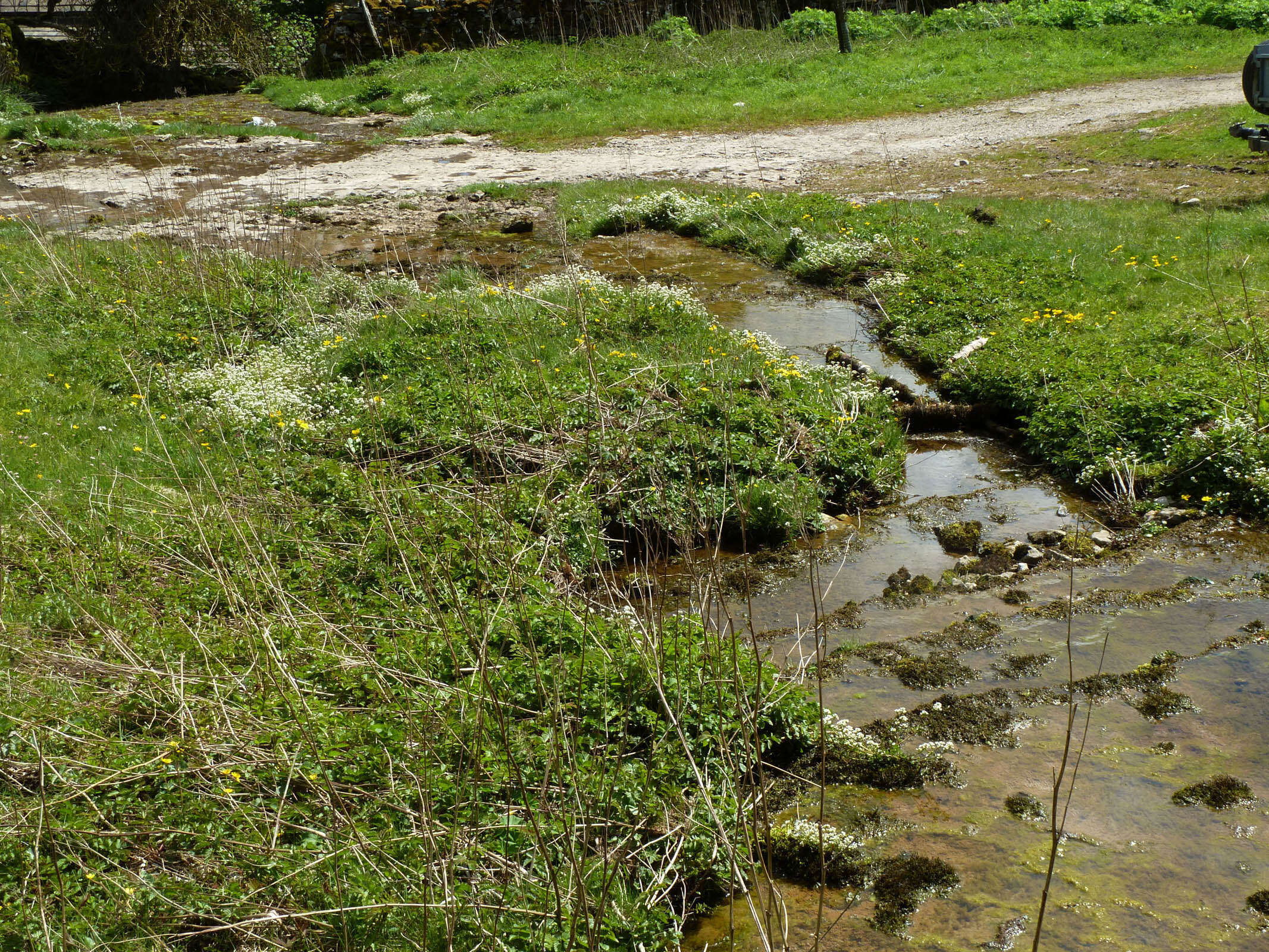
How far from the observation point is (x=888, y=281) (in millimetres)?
10266

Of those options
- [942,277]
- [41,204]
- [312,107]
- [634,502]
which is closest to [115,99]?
[312,107]

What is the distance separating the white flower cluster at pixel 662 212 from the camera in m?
12.6

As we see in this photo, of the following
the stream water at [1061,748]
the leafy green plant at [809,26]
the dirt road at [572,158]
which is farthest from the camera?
the leafy green plant at [809,26]

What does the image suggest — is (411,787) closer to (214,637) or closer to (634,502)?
(214,637)

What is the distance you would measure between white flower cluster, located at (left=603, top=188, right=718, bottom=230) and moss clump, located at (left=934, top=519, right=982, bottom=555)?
6930 millimetres

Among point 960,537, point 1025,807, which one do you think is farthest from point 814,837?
point 960,537

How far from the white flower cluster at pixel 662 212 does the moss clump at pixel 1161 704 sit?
909 centimetres

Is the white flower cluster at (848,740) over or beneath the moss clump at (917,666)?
over

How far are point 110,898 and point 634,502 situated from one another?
12.5 ft

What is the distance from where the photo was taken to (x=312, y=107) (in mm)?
21719

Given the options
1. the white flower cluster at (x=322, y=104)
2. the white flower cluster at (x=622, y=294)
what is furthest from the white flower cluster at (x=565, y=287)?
the white flower cluster at (x=322, y=104)

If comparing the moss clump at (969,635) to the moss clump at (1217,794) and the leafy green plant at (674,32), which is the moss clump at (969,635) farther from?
the leafy green plant at (674,32)

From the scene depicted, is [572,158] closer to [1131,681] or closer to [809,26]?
[809,26]

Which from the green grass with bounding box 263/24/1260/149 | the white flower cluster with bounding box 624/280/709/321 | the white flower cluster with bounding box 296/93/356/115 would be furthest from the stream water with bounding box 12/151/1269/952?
the white flower cluster with bounding box 296/93/356/115
